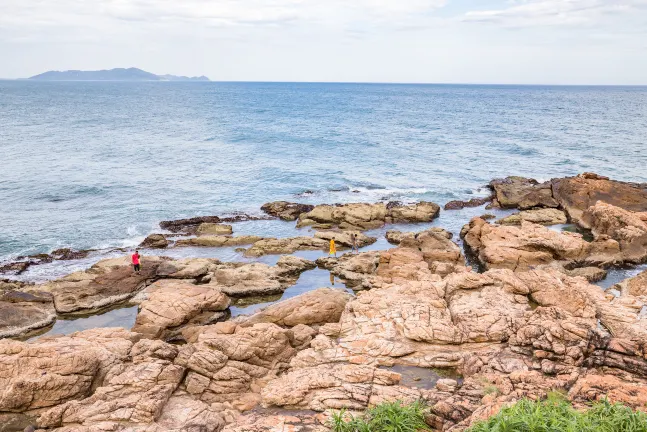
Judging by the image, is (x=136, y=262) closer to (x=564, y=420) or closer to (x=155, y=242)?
(x=155, y=242)

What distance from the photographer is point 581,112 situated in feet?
474

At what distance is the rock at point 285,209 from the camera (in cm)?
4506

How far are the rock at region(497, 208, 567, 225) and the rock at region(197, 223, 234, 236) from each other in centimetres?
2242

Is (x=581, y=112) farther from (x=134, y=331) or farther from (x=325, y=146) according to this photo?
(x=134, y=331)

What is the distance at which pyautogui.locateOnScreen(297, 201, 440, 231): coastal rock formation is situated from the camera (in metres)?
41.8

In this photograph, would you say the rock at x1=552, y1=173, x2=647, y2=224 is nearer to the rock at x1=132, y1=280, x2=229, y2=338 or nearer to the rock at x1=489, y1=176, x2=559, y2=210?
the rock at x1=489, y1=176, x2=559, y2=210

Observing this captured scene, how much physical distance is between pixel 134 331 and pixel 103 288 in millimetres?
6619

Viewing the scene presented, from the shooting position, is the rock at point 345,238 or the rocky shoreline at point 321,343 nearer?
the rocky shoreline at point 321,343

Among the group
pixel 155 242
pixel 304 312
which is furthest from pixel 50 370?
pixel 155 242

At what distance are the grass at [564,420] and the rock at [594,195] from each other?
33.0 metres

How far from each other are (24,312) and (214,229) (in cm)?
1707

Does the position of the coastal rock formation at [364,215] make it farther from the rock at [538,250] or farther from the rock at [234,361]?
the rock at [234,361]

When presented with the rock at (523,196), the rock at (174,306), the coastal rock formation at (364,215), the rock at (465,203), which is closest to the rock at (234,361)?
the rock at (174,306)

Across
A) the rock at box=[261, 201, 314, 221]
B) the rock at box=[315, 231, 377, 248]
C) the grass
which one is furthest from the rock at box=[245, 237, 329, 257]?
the grass
